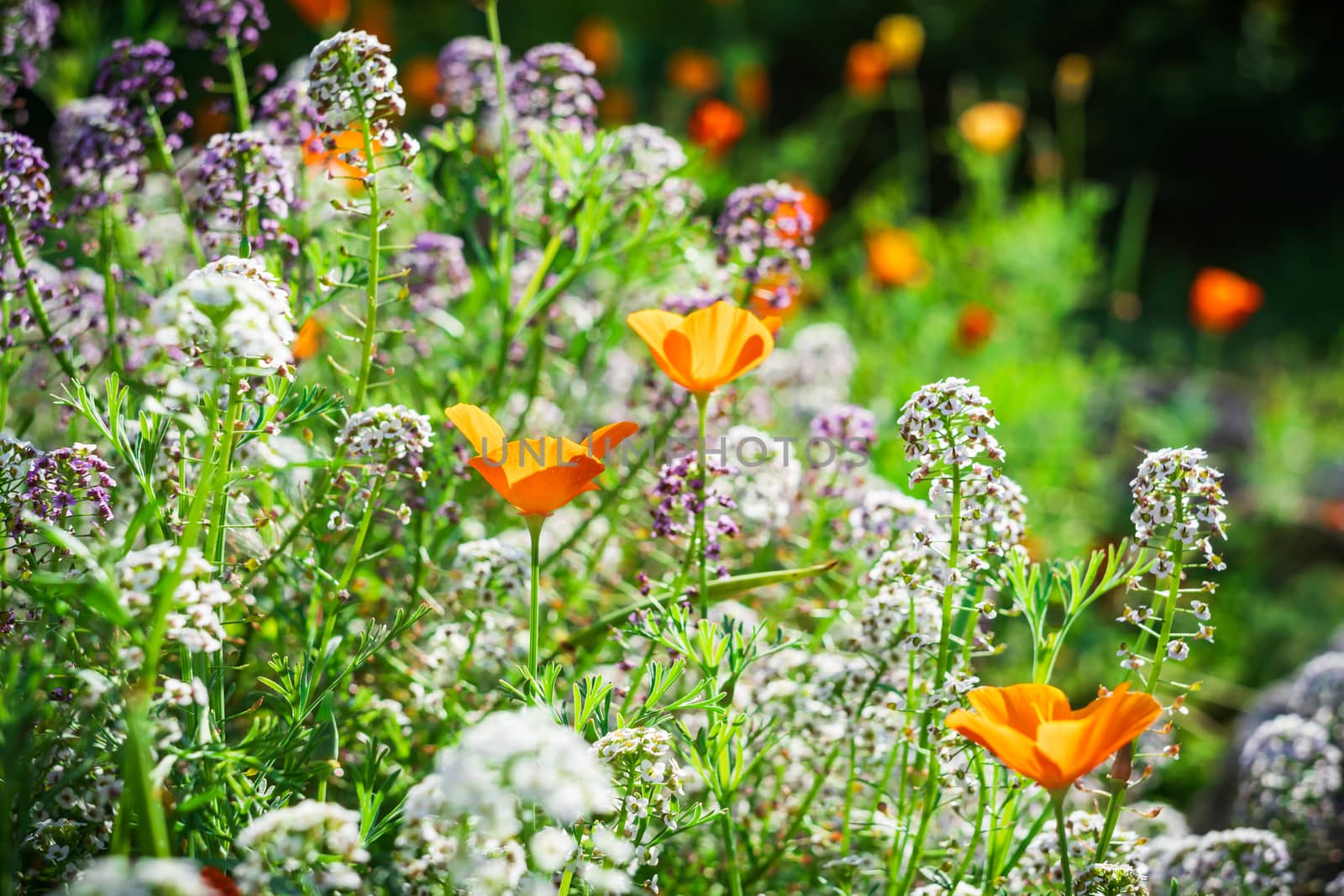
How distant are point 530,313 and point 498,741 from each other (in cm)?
99

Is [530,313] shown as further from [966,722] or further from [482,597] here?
[966,722]

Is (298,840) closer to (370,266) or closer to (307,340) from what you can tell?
(370,266)

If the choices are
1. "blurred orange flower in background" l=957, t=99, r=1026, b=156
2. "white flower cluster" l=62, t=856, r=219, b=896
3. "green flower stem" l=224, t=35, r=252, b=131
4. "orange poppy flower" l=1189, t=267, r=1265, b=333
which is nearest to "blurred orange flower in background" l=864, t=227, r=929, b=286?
"blurred orange flower in background" l=957, t=99, r=1026, b=156

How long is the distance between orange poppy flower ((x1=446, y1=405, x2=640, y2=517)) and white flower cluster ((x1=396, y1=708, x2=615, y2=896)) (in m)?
0.29

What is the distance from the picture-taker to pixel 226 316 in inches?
43.8

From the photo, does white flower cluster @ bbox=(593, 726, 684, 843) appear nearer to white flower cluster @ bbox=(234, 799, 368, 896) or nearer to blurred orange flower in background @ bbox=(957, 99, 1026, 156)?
white flower cluster @ bbox=(234, 799, 368, 896)

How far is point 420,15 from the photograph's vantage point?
8.04 metres

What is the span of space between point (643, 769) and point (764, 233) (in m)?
0.84

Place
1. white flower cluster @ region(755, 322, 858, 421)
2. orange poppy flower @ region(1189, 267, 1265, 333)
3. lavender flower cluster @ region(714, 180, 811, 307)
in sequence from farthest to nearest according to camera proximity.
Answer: orange poppy flower @ region(1189, 267, 1265, 333)
white flower cluster @ region(755, 322, 858, 421)
lavender flower cluster @ region(714, 180, 811, 307)

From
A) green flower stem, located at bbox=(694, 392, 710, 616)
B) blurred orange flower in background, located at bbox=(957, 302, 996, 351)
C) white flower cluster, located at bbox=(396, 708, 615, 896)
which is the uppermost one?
blurred orange flower in background, located at bbox=(957, 302, 996, 351)

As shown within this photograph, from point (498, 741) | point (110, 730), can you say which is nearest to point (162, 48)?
point (110, 730)

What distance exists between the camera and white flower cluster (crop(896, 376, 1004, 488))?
1.25 m

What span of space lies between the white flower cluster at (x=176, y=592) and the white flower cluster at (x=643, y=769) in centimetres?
40

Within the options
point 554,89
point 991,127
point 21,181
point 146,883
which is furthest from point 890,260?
point 146,883
